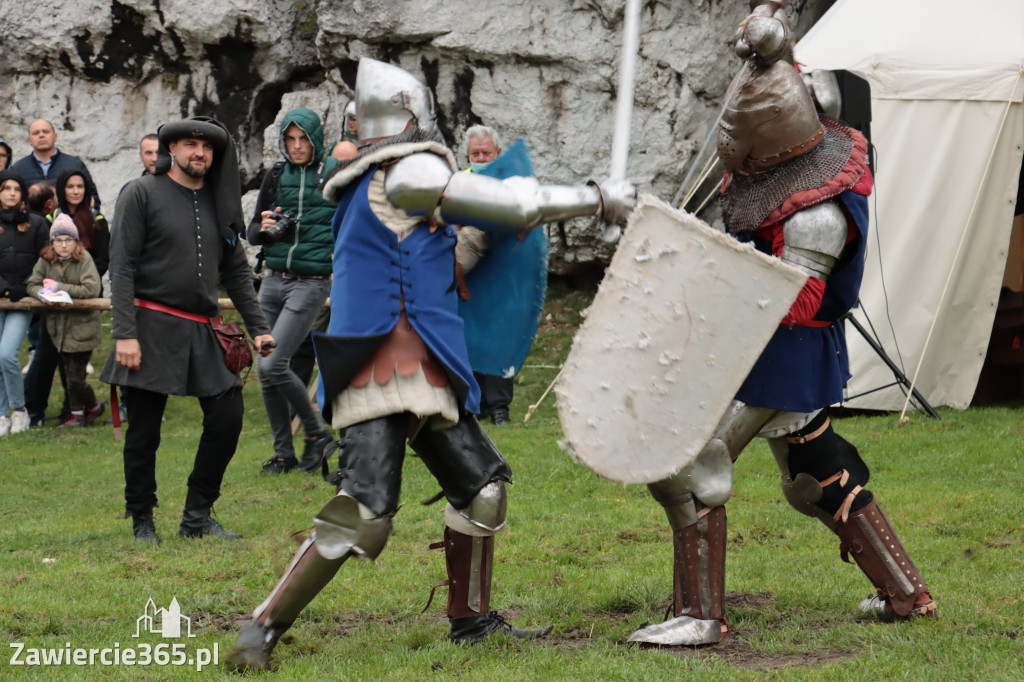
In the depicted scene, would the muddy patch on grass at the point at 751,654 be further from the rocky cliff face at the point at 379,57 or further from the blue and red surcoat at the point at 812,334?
the rocky cliff face at the point at 379,57

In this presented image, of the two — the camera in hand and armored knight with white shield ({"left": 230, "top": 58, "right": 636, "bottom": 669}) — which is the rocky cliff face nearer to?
the camera in hand

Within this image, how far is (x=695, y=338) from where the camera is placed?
10.3 ft

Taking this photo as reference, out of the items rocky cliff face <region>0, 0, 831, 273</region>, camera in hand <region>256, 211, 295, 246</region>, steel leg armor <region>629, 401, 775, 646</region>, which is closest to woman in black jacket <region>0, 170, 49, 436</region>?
camera in hand <region>256, 211, 295, 246</region>

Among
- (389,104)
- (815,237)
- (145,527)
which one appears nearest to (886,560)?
(815,237)

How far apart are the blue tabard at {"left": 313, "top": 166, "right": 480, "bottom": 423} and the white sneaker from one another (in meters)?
6.01

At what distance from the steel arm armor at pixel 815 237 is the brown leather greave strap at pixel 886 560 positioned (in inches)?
32.8

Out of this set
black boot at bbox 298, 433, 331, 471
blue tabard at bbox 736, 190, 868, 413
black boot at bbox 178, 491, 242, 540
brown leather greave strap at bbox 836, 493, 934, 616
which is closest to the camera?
blue tabard at bbox 736, 190, 868, 413

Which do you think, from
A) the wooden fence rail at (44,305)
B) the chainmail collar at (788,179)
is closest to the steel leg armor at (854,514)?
the chainmail collar at (788,179)

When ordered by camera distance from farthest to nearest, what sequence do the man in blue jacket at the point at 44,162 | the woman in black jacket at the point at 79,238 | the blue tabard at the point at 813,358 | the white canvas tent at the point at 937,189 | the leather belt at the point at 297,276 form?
the man in blue jacket at the point at 44,162 < the woman in black jacket at the point at 79,238 < the white canvas tent at the point at 937,189 < the leather belt at the point at 297,276 < the blue tabard at the point at 813,358

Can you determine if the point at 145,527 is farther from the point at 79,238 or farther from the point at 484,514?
the point at 79,238

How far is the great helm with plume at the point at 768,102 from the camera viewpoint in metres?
3.33

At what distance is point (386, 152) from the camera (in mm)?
3309

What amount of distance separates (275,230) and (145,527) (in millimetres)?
2043

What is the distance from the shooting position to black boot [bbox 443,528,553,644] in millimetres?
3518
